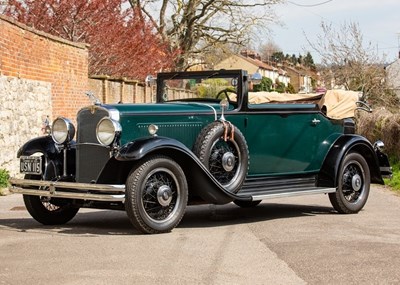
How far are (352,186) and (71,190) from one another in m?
4.08

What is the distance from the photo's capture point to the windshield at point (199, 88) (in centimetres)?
952

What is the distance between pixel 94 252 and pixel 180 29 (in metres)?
32.6

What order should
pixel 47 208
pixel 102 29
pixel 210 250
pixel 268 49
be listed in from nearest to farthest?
1. pixel 210 250
2. pixel 47 208
3. pixel 102 29
4. pixel 268 49

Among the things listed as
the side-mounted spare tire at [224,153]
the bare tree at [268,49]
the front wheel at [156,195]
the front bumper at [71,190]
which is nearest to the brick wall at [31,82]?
the front bumper at [71,190]

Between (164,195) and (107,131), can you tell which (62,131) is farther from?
(164,195)

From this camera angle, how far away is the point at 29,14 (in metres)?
18.6

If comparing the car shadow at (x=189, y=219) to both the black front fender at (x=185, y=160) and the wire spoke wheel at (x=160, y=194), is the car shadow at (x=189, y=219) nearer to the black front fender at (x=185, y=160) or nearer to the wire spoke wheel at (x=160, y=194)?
the wire spoke wheel at (x=160, y=194)

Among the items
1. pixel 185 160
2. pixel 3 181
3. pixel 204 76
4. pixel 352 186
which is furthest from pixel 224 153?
pixel 3 181

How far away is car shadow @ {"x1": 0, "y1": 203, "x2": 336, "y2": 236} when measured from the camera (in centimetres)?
833

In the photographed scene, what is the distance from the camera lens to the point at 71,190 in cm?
801

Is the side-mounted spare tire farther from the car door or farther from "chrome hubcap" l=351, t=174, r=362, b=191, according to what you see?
"chrome hubcap" l=351, t=174, r=362, b=191

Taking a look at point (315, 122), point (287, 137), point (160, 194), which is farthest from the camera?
point (315, 122)

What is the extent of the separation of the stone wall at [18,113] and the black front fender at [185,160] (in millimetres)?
5392

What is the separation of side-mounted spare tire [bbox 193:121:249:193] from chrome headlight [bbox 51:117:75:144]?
1462 mm
